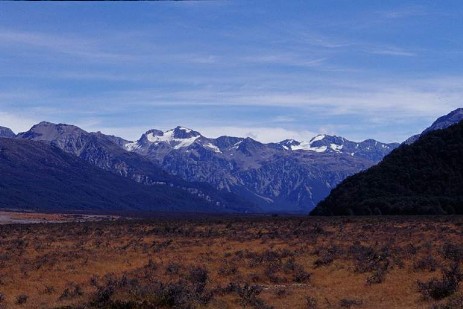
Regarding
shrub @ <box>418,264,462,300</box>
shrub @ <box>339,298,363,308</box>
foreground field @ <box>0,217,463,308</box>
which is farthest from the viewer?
shrub @ <box>418,264,462,300</box>

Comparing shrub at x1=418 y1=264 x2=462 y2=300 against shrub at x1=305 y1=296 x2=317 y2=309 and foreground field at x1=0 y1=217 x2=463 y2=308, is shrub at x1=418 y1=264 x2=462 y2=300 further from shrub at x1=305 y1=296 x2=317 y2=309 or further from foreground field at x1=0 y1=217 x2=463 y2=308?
shrub at x1=305 y1=296 x2=317 y2=309

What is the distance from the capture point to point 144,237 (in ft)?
185

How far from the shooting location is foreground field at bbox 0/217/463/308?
22.7 metres

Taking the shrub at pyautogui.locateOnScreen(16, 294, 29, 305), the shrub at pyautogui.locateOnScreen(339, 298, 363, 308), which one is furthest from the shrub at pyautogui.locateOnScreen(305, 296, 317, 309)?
the shrub at pyautogui.locateOnScreen(16, 294, 29, 305)

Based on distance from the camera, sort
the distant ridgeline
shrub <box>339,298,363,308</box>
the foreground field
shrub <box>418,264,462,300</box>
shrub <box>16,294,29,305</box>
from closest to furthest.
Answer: shrub <box>339,298,363,308</box> < the foreground field < shrub <box>418,264,462,300</box> < shrub <box>16,294,29,305</box> < the distant ridgeline

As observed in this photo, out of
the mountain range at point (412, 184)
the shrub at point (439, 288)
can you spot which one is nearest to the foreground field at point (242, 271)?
the shrub at point (439, 288)

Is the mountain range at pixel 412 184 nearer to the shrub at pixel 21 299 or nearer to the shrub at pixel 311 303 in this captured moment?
the shrub at pixel 311 303

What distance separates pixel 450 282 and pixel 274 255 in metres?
14.6

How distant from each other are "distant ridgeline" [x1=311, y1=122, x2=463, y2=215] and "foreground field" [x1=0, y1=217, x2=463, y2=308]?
34.3m

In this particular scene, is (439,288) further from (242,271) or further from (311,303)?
(242,271)

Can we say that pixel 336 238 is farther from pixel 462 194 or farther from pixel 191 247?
pixel 462 194

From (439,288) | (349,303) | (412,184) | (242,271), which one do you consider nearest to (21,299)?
(242,271)

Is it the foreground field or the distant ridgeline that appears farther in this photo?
the distant ridgeline

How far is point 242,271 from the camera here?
109 feet
